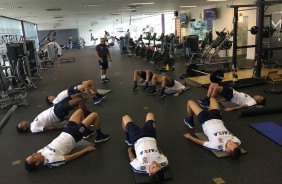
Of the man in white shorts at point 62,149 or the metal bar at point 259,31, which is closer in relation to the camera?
the man in white shorts at point 62,149

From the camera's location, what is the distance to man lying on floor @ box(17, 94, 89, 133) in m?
3.29

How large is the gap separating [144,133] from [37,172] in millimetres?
1101

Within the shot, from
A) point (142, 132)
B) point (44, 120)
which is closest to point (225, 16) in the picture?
point (44, 120)

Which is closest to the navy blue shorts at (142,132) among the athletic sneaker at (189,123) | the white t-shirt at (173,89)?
the athletic sneaker at (189,123)

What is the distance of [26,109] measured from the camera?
182 inches

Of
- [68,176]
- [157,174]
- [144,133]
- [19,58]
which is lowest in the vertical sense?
[68,176]

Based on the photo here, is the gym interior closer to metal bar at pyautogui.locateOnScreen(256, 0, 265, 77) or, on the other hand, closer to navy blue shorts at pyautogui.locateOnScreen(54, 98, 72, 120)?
metal bar at pyautogui.locateOnScreen(256, 0, 265, 77)

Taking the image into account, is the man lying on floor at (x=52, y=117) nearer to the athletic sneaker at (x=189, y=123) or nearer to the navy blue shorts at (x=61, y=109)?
the navy blue shorts at (x=61, y=109)

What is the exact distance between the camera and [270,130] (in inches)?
118

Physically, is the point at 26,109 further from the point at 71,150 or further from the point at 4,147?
the point at 71,150

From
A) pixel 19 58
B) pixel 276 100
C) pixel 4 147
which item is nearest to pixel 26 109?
pixel 4 147

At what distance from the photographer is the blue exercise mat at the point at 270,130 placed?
111 inches

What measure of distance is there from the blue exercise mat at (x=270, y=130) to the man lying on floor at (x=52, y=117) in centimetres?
230

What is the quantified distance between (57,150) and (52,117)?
2.95ft
